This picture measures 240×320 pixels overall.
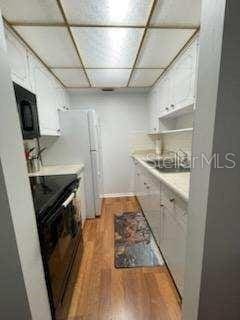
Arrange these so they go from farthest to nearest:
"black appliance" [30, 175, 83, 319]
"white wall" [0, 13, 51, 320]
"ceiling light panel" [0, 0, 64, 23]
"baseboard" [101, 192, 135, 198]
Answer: "baseboard" [101, 192, 135, 198] → "ceiling light panel" [0, 0, 64, 23] → "black appliance" [30, 175, 83, 319] → "white wall" [0, 13, 51, 320]

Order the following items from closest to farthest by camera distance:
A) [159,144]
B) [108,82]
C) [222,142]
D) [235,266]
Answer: [222,142] < [235,266] < [108,82] < [159,144]

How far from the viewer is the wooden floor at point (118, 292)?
1.35 metres

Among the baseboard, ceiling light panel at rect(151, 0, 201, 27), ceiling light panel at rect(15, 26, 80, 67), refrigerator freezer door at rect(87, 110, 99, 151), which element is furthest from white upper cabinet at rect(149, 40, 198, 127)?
the baseboard

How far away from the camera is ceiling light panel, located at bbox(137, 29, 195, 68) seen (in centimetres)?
158

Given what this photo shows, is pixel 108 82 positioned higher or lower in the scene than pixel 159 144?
higher

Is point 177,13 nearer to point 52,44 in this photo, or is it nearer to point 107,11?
point 107,11

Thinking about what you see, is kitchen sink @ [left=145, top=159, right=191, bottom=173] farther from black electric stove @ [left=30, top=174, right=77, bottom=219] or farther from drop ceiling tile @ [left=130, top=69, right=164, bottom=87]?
drop ceiling tile @ [left=130, top=69, right=164, bottom=87]

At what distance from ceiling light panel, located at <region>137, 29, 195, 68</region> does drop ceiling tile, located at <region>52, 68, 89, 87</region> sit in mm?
861

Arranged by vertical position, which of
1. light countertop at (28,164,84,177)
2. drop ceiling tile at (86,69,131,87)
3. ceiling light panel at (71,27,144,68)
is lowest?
light countertop at (28,164,84,177)

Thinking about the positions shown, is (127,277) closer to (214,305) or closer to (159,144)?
(214,305)

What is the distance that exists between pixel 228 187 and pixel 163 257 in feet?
4.73

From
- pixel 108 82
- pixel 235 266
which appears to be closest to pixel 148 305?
pixel 235 266

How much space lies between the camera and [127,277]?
5.53 ft

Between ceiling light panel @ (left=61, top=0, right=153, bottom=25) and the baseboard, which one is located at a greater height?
ceiling light panel @ (left=61, top=0, right=153, bottom=25)
